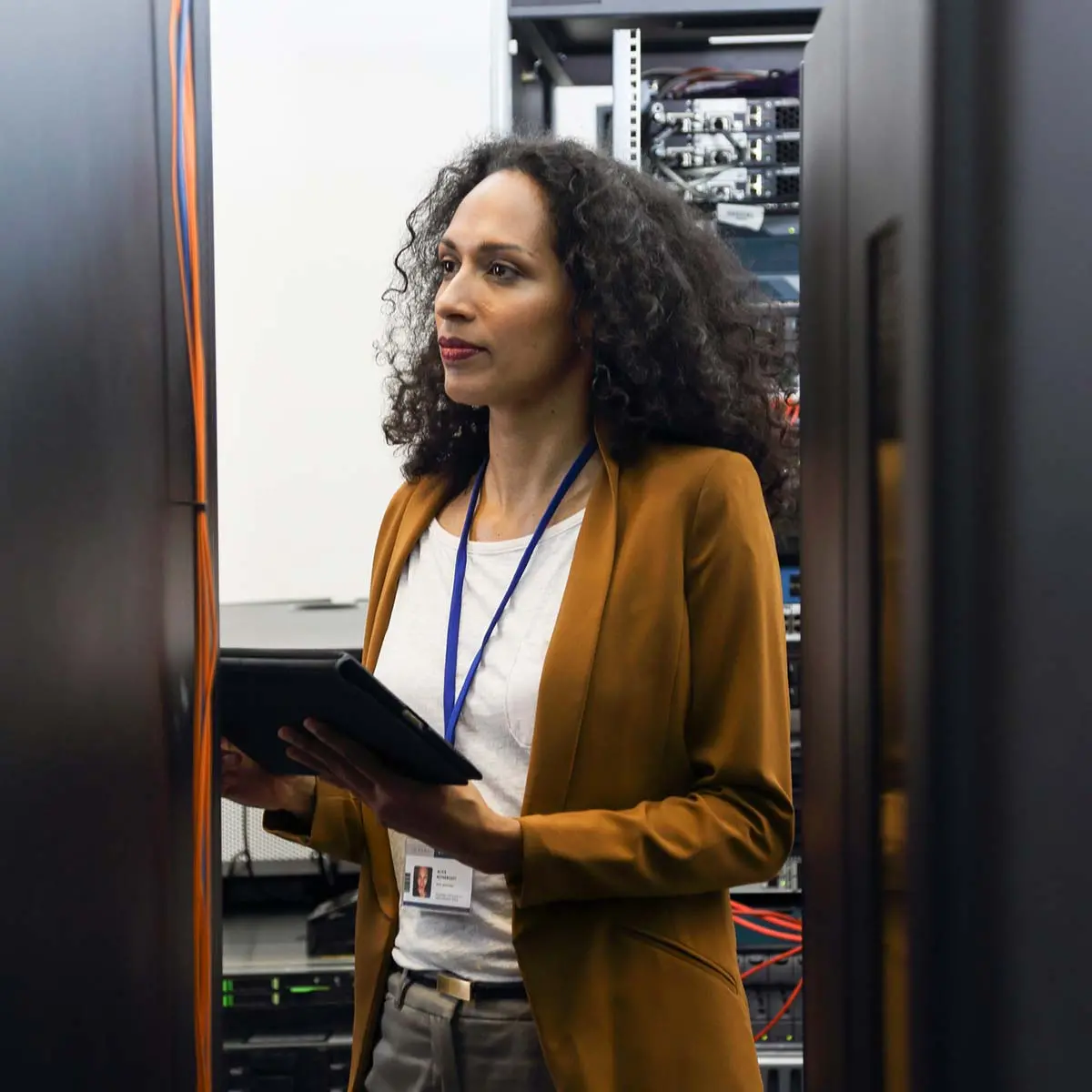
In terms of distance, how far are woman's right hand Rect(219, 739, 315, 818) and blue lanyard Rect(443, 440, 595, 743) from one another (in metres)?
0.16

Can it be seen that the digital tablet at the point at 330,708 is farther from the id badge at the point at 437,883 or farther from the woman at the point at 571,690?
the id badge at the point at 437,883

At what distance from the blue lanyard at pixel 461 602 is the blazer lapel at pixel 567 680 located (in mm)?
67

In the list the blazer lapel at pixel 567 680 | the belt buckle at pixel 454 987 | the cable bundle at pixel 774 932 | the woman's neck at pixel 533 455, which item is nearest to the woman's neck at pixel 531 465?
the woman's neck at pixel 533 455

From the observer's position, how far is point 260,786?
109 cm

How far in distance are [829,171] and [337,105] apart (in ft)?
5.39

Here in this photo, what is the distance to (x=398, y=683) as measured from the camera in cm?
113

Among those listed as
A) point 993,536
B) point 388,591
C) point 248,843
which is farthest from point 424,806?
point 248,843

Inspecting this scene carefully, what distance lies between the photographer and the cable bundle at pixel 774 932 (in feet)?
5.78

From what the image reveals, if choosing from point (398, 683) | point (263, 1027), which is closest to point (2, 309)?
point (398, 683)

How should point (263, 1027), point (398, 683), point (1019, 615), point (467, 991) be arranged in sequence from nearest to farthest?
point (1019, 615)
point (467, 991)
point (398, 683)
point (263, 1027)

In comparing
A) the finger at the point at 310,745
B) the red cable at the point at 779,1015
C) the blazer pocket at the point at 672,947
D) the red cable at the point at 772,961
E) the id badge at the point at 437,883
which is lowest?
the red cable at the point at 779,1015

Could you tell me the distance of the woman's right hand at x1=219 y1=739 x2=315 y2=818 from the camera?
1.05m

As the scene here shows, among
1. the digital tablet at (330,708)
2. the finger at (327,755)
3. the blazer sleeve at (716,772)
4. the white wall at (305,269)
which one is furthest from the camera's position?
the white wall at (305,269)

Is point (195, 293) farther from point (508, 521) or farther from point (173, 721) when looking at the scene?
point (508, 521)
